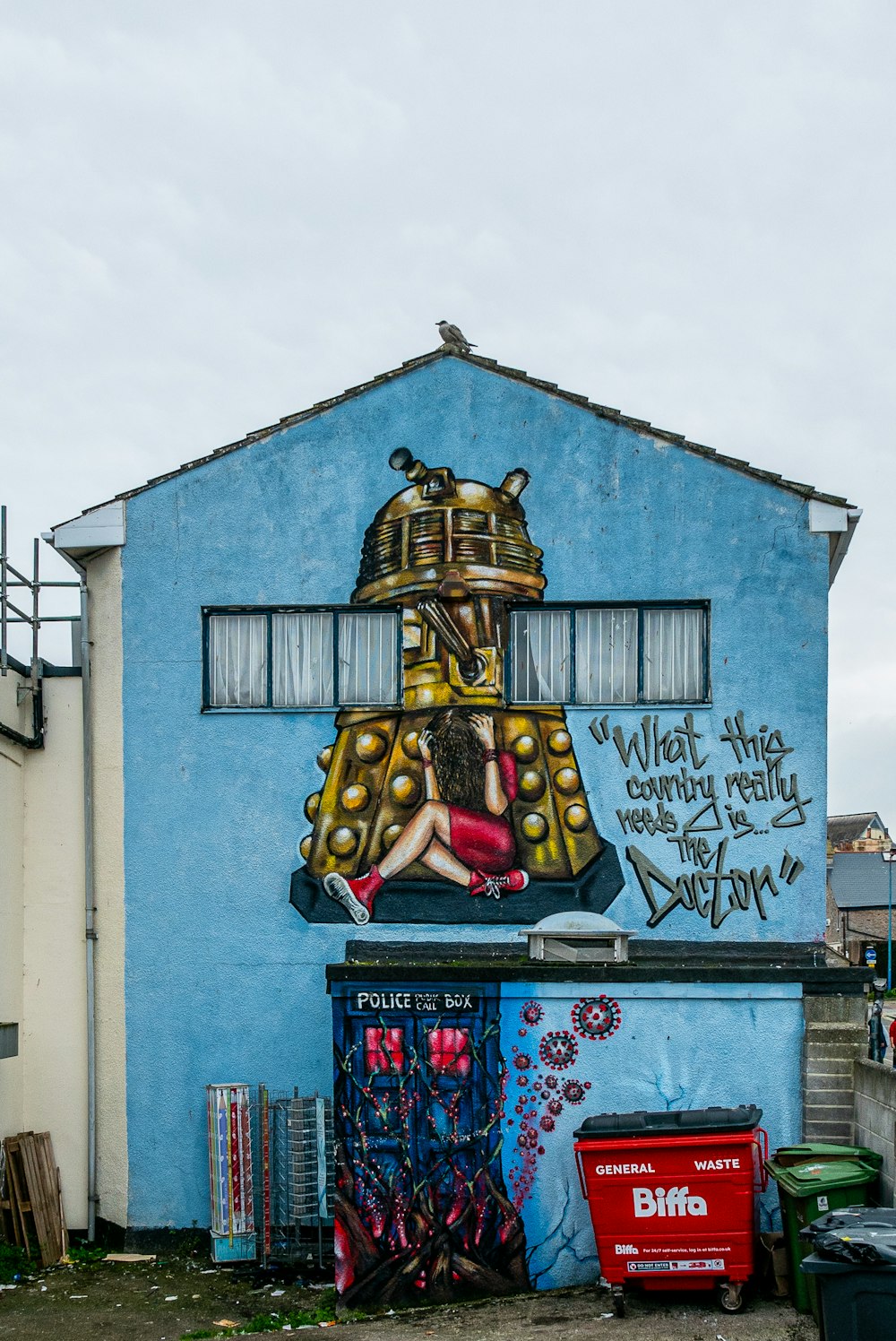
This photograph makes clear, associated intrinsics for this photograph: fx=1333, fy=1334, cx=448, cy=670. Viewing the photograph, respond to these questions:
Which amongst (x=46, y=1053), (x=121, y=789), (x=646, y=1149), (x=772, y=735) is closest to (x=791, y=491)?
(x=772, y=735)

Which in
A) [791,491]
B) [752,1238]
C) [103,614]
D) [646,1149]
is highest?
[791,491]

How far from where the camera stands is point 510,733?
12047 millimetres

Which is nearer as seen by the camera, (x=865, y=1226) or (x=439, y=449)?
(x=865, y=1226)

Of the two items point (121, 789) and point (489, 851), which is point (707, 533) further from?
point (121, 789)

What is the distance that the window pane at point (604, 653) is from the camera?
12.1 meters

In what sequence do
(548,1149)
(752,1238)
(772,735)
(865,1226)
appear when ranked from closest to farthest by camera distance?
(865,1226)
(752,1238)
(548,1149)
(772,735)

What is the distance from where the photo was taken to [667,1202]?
9125mm

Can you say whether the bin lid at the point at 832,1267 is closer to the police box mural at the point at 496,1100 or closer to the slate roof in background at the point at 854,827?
the police box mural at the point at 496,1100

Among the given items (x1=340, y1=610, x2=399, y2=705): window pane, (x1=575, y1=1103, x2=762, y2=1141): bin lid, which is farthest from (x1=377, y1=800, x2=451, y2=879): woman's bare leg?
(x1=575, y1=1103, x2=762, y2=1141): bin lid

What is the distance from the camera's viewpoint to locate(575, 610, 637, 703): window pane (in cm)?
1212

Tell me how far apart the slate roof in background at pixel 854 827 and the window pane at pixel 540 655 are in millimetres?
67379

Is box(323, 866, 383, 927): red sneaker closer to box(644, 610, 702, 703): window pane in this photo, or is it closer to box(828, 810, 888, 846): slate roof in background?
box(644, 610, 702, 703): window pane

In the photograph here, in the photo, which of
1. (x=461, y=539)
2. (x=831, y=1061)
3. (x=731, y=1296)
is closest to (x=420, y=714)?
(x=461, y=539)

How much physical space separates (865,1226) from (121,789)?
24.4 feet
